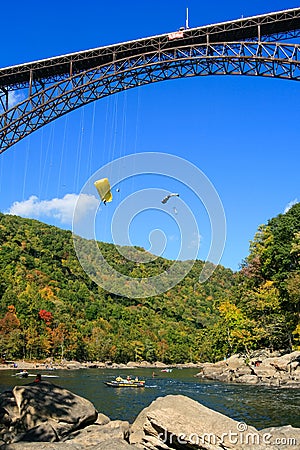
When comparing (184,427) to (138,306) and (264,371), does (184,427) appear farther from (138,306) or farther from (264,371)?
(138,306)

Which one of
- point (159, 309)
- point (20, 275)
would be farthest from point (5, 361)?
point (159, 309)

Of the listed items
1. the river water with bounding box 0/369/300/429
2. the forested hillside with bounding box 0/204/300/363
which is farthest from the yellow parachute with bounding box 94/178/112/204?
the forested hillside with bounding box 0/204/300/363

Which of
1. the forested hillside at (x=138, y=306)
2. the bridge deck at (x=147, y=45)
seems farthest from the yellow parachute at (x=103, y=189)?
the forested hillside at (x=138, y=306)

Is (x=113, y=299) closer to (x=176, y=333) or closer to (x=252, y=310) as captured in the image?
(x=176, y=333)

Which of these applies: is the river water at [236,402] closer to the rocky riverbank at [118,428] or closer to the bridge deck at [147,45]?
the rocky riverbank at [118,428]

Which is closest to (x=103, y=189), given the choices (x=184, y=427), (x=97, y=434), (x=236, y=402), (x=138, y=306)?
(x=97, y=434)

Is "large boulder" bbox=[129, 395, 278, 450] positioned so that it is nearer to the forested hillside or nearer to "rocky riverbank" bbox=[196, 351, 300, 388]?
"rocky riverbank" bbox=[196, 351, 300, 388]
